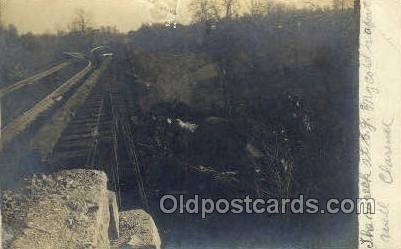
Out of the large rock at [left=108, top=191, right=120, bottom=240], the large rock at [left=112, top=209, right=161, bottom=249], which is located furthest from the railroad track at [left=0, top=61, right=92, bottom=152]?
the large rock at [left=112, top=209, right=161, bottom=249]

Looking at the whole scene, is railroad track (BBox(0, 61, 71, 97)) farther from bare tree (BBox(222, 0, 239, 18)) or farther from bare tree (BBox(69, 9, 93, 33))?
bare tree (BBox(222, 0, 239, 18))

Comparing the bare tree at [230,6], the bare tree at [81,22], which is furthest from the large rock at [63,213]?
the bare tree at [230,6]

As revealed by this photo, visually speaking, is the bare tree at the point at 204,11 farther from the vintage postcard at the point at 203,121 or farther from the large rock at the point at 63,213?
the large rock at the point at 63,213

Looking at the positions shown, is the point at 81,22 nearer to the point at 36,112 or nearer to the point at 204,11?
the point at 36,112

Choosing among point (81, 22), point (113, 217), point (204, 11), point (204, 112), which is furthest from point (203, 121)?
point (81, 22)

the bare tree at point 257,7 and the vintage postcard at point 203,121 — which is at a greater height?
the bare tree at point 257,7

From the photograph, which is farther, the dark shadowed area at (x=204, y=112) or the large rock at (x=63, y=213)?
the dark shadowed area at (x=204, y=112)

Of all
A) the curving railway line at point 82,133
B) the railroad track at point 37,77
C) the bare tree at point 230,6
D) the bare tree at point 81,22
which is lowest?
the curving railway line at point 82,133
